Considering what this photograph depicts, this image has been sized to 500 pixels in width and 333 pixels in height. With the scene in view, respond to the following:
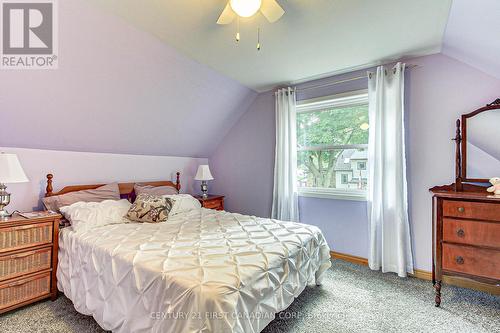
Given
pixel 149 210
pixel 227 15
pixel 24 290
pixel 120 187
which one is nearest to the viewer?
pixel 227 15

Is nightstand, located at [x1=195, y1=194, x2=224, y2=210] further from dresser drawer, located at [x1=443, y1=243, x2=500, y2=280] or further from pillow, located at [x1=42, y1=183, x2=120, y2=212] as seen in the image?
dresser drawer, located at [x1=443, y1=243, x2=500, y2=280]

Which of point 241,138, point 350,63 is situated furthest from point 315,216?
point 350,63

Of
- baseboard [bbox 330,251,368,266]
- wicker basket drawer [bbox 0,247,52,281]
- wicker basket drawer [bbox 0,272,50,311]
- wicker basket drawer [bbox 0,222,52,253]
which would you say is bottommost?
baseboard [bbox 330,251,368,266]

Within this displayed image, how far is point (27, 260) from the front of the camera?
6.55 feet

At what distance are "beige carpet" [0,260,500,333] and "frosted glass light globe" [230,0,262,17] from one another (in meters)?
2.19

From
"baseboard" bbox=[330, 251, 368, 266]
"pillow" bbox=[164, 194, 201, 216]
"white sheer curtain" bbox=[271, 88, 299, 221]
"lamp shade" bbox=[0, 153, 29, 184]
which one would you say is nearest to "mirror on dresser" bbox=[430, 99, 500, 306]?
"baseboard" bbox=[330, 251, 368, 266]

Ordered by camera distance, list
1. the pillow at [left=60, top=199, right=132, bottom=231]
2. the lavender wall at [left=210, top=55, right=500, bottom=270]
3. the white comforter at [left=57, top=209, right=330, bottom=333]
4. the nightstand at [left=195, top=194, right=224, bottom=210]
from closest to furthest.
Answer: the white comforter at [left=57, top=209, right=330, bottom=333] < the pillow at [left=60, top=199, right=132, bottom=231] < the lavender wall at [left=210, top=55, right=500, bottom=270] < the nightstand at [left=195, top=194, right=224, bottom=210]

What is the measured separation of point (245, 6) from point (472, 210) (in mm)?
2242

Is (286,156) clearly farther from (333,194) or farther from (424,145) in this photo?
(424,145)

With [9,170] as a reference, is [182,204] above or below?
below

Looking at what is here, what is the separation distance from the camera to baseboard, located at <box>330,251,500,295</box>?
225cm

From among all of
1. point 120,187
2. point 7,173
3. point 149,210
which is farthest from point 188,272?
point 120,187

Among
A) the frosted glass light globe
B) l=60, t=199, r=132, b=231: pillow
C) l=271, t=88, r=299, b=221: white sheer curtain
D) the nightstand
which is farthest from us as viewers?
the nightstand

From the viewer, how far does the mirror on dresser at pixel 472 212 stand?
1812 mm
